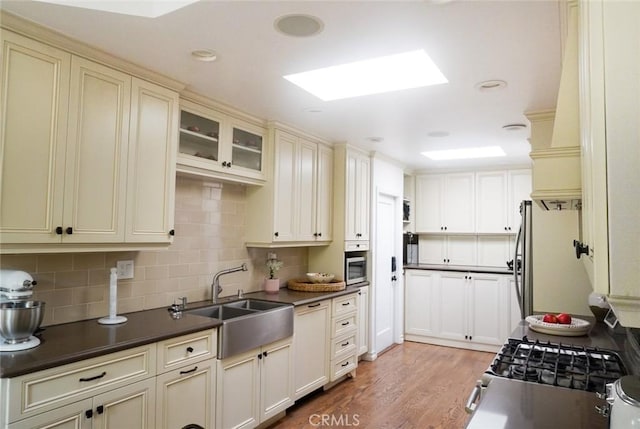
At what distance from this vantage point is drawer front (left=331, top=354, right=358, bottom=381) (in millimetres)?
3854

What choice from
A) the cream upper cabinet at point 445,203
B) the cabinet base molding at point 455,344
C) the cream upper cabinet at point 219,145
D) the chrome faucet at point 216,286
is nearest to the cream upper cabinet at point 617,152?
the cream upper cabinet at point 219,145

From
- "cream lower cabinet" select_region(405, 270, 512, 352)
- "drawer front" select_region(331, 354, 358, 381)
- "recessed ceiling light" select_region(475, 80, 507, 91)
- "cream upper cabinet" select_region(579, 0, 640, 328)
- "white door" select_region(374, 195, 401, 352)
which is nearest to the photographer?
"cream upper cabinet" select_region(579, 0, 640, 328)

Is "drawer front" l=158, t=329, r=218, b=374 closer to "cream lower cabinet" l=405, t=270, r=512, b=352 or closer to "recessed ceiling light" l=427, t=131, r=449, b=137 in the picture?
"recessed ceiling light" l=427, t=131, r=449, b=137

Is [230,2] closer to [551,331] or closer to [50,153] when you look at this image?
[50,153]

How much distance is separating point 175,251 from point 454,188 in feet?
13.8

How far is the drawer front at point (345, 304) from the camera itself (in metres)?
3.92

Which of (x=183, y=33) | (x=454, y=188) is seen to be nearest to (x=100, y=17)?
(x=183, y=33)

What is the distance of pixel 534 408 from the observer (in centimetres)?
138

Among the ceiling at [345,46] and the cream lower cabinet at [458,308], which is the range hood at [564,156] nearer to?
the ceiling at [345,46]

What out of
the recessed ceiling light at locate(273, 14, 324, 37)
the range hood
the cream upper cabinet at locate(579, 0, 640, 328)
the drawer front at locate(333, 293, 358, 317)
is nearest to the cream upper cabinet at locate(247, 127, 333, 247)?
the drawer front at locate(333, 293, 358, 317)

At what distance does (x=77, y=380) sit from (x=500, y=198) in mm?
5274

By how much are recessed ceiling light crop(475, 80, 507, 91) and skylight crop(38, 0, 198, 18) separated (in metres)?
1.86

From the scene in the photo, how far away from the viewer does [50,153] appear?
2025mm

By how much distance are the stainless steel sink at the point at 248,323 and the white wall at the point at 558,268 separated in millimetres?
1954
